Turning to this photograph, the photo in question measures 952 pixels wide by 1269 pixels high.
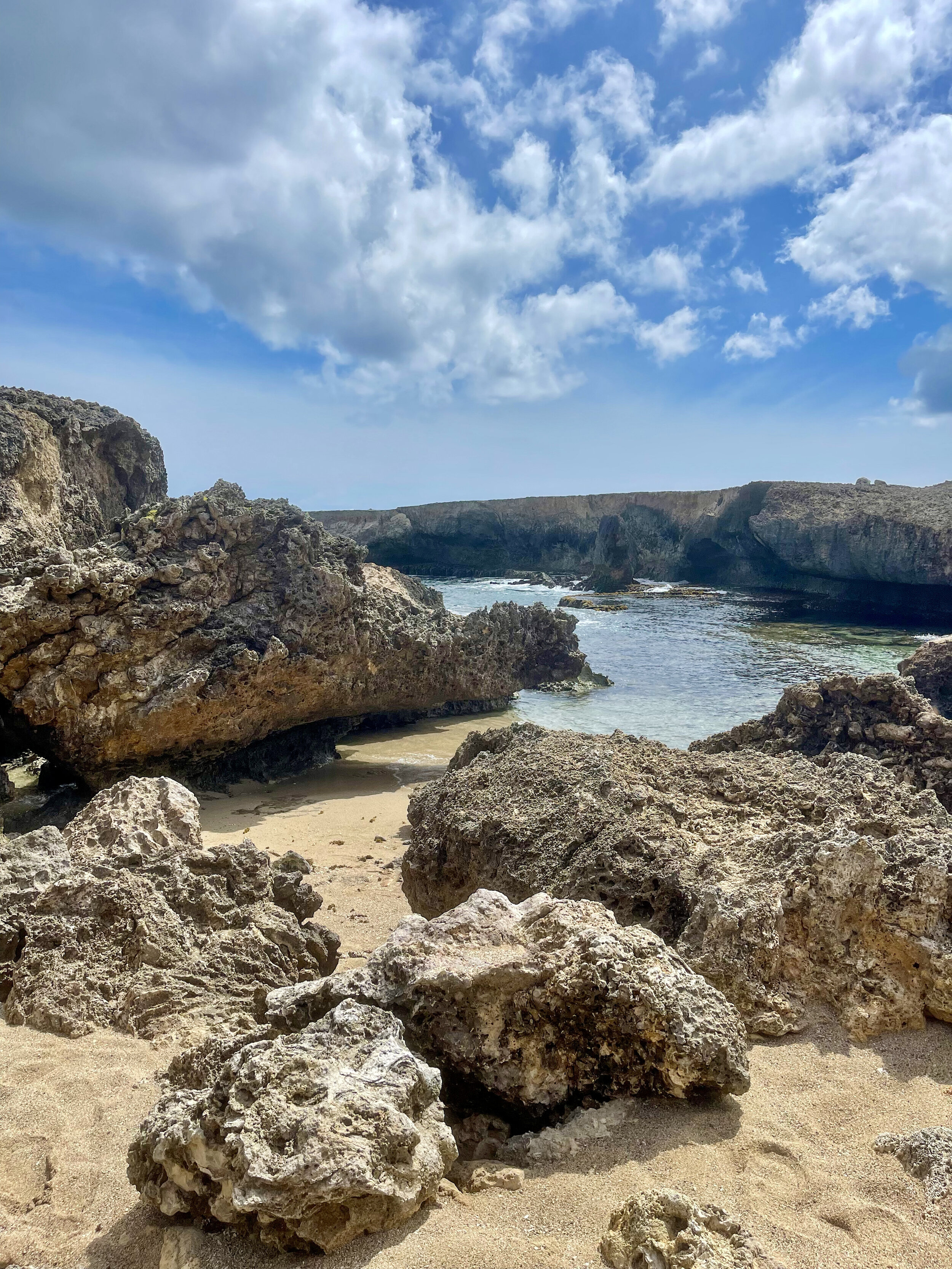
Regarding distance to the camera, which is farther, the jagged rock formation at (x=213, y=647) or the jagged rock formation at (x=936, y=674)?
the jagged rock formation at (x=936, y=674)

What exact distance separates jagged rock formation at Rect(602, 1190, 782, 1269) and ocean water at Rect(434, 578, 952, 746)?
792 cm

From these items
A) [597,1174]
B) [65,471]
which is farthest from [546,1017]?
[65,471]

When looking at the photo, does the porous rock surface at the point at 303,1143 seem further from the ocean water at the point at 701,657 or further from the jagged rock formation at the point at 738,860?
the ocean water at the point at 701,657

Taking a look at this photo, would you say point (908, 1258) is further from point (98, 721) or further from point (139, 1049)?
point (98, 721)

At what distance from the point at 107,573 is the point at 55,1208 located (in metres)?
5.23

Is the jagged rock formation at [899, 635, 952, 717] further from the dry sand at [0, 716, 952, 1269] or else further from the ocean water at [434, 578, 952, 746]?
the dry sand at [0, 716, 952, 1269]

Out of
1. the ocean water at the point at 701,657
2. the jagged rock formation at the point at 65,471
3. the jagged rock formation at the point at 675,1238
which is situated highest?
the jagged rock formation at the point at 65,471

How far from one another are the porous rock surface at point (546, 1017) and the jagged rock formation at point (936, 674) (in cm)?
659

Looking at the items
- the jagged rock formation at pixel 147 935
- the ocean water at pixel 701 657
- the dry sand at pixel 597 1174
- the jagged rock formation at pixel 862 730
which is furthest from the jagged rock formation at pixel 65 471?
the ocean water at pixel 701 657

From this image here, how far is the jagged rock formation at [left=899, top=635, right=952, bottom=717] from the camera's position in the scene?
300 inches

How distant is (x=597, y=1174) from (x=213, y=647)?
5764mm

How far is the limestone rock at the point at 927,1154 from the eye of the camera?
1.78 metres

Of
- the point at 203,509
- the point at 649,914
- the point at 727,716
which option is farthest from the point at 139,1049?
the point at 727,716

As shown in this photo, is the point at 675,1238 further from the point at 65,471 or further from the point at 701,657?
the point at 701,657
